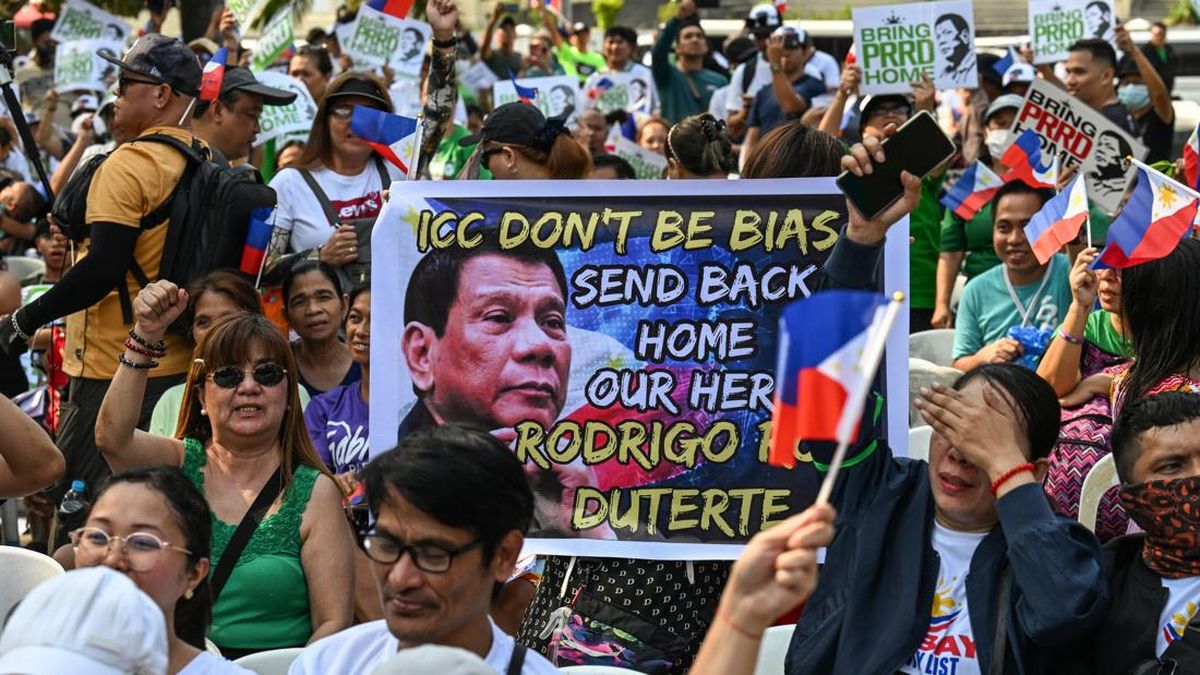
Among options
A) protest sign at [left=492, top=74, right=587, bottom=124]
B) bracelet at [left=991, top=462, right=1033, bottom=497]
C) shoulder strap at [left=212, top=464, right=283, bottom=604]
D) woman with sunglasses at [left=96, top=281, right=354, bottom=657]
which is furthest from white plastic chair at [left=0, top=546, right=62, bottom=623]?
protest sign at [left=492, top=74, right=587, bottom=124]

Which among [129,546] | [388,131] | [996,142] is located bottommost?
[129,546]

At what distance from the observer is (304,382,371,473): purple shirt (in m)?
5.44

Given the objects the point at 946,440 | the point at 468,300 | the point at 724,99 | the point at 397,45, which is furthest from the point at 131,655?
the point at 724,99

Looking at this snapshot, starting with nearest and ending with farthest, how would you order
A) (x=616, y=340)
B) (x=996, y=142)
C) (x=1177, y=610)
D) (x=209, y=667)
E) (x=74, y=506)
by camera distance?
(x=209, y=667)
(x=1177, y=610)
(x=616, y=340)
(x=74, y=506)
(x=996, y=142)

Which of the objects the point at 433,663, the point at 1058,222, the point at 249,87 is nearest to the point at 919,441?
the point at 1058,222

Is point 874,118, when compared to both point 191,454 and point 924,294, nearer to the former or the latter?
point 924,294

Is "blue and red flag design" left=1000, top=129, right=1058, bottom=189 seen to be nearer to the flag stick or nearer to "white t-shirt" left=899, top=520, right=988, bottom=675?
"white t-shirt" left=899, top=520, right=988, bottom=675

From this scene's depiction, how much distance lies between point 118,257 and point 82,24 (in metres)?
8.12

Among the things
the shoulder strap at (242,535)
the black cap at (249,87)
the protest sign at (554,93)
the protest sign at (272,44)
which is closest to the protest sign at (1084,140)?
the black cap at (249,87)

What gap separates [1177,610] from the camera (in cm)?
365

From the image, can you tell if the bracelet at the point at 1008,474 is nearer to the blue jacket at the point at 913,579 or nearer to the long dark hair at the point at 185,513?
the blue jacket at the point at 913,579

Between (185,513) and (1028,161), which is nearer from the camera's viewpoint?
(185,513)

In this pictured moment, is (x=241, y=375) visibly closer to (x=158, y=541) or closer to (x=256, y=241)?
(x=158, y=541)

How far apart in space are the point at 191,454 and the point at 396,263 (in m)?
0.76
